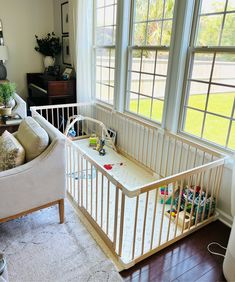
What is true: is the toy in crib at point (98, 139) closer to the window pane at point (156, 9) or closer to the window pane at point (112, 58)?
the window pane at point (112, 58)

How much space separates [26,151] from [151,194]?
1.34 m

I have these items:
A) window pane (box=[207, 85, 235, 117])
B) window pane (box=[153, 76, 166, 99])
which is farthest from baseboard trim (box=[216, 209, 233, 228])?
window pane (box=[153, 76, 166, 99])

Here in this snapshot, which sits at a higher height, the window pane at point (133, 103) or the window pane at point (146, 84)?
the window pane at point (146, 84)

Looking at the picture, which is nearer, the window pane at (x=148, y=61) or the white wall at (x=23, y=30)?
the window pane at (x=148, y=61)

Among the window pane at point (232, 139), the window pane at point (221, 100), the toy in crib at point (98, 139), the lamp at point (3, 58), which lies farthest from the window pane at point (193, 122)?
the lamp at point (3, 58)

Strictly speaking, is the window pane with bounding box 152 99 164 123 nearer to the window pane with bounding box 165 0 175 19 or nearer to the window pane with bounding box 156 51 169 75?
the window pane with bounding box 156 51 169 75

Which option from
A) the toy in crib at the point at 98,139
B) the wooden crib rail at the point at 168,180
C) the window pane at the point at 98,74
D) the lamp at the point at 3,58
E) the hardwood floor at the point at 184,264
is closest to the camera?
the wooden crib rail at the point at 168,180

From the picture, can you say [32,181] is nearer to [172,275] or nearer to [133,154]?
[172,275]

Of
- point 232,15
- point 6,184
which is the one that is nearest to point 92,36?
point 232,15

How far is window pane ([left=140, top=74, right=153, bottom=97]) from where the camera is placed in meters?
2.88

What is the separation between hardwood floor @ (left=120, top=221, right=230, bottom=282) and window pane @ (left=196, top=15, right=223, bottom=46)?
168 centimetres

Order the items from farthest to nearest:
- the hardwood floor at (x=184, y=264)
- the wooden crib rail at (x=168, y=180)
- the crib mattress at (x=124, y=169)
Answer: the crib mattress at (x=124, y=169) → the hardwood floor at (x=184, y=264) → the wooden crib rail at (x=168, y=180)

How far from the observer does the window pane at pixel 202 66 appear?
7.19ft

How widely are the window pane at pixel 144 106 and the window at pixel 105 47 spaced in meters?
0.70
